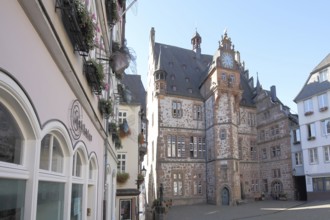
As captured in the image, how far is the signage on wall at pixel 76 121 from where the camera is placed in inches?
197

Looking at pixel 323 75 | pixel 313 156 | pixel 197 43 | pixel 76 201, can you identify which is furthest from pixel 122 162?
pixel 197 43

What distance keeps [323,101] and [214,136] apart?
11.5m

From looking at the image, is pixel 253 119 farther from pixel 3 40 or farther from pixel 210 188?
pixel 3 40

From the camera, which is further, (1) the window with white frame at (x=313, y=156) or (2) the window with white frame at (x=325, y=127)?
(1) the window with white frame at (x=313, y=156)

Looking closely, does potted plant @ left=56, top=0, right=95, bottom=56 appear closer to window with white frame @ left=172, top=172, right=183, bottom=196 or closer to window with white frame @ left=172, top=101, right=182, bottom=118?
window with white frame @ left=172, top=172, right=183, bottom=196

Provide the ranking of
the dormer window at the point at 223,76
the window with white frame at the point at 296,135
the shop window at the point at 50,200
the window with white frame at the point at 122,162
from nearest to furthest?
the shop window at the point at 50,200
the window with white frame at the point at 122,162
the window with white frame at the point at 296,135
the dormer window at the point at 223,76

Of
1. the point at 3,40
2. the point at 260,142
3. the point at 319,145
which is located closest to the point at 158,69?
the point at 260,142

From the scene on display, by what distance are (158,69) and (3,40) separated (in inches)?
1356

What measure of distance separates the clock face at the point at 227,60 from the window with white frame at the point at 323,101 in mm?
9957

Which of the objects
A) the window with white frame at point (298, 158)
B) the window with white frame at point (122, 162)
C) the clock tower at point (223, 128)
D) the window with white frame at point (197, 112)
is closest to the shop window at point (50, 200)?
the window with white frame at point (122, 162)

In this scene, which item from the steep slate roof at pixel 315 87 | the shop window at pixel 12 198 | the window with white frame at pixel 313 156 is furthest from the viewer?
the steep slate roof at pixel 315 87

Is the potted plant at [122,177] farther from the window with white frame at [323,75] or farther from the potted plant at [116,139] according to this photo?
the window with white frame at [323,75]

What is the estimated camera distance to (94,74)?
20.4ft

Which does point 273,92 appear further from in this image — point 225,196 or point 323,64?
point 225,196
